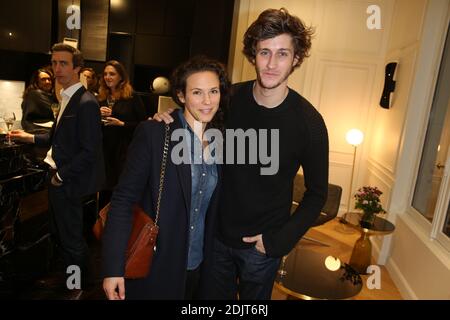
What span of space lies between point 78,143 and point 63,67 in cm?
53

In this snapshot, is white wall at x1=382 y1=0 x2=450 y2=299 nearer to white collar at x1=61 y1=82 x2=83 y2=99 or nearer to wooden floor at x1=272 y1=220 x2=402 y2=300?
wooden floor at x1=272 y1=220 x2=402 y2=300

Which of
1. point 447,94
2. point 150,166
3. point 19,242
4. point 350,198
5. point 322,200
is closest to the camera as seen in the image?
point 150,166

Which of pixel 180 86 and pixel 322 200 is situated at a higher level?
pixel 180 86

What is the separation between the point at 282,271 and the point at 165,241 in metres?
1.31

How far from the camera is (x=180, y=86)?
138 centimetres

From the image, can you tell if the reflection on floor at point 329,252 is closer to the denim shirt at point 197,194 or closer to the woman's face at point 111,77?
the denim shirt at point 197,194

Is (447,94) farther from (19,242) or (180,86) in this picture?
Answer: (19,242)

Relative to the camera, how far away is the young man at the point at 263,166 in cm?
138

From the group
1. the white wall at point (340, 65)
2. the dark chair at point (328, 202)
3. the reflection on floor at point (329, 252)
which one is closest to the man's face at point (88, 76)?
the white wall at point (340, 65)

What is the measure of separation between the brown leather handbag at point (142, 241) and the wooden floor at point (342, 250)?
1676 mm

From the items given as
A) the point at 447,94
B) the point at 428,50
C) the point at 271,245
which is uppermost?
the point at 428,50

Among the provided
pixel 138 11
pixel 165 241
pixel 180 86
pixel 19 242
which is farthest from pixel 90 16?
pixel 165 241

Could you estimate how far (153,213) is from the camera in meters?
1.31

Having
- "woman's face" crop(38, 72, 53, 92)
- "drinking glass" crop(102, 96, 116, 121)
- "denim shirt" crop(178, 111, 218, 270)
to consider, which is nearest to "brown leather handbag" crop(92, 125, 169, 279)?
"denim shirt" crop(178, 111, 218, 270)
